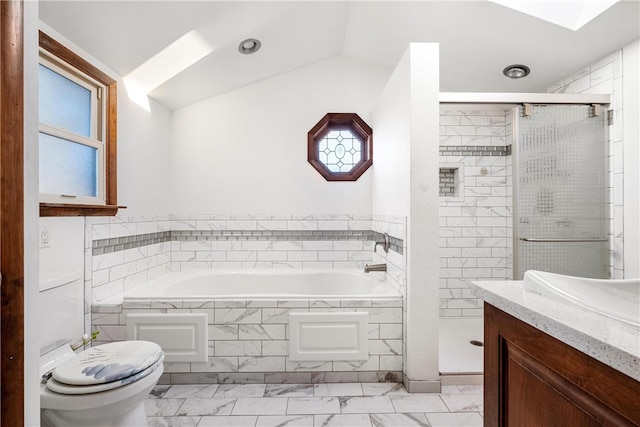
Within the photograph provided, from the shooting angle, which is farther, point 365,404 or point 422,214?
point 422,214

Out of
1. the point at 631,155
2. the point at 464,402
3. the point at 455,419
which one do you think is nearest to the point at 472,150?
the point at 631,155

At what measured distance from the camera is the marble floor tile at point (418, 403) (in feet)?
6.55

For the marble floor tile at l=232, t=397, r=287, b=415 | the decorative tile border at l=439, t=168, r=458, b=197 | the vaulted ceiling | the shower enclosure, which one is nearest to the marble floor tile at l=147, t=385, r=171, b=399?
the marble floor tile at l=232, t=397, r=287, b=415

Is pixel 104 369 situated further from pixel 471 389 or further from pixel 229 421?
pixel 471 389

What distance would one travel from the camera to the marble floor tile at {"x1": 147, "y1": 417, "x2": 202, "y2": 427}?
73.2 inches

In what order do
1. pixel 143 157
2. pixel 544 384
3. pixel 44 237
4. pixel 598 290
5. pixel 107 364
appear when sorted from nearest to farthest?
pixel 544 384
pixel 598 290
pixel 107 364
pixel 44 237
pixel 143 157

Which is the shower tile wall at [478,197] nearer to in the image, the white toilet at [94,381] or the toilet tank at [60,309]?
the white toilet at [94,381]

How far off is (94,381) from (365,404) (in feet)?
4.69

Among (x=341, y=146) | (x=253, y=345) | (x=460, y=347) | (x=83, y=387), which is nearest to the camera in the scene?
(x=83, y=387)

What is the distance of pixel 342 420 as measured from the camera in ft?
6.21

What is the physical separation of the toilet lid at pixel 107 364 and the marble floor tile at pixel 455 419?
1.49 metres

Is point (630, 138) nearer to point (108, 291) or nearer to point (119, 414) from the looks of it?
point (119, 414)

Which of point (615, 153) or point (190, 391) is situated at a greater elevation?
point (615, 153)

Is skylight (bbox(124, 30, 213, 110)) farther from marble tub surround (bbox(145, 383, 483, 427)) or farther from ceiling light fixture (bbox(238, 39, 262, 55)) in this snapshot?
marble tub surround (bbox(145, 383, 483, 427))
